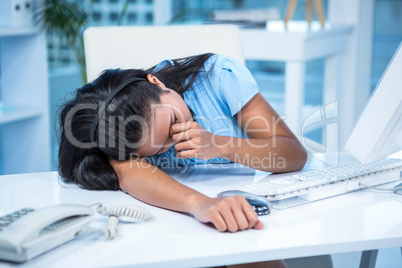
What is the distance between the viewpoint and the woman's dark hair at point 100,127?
98 centimetres

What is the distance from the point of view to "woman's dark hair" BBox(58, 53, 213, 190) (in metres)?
0.98

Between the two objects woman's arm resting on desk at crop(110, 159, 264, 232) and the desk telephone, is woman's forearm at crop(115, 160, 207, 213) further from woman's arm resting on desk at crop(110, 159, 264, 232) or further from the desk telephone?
the desk telephone

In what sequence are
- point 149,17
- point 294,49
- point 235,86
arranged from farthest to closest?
point 149,17
point 294,49
point 235,86

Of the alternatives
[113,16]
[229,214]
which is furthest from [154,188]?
[113,16]

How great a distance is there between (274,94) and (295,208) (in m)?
2.30

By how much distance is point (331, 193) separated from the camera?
0.95m

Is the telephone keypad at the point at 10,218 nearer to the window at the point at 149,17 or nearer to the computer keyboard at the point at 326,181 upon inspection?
the computer keyboard at the point at 326,181

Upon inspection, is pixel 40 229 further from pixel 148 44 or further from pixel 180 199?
pixel 148 44

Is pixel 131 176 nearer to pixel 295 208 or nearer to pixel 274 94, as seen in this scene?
pixel 295 208

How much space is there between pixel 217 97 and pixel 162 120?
319mm

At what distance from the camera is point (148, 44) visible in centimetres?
143

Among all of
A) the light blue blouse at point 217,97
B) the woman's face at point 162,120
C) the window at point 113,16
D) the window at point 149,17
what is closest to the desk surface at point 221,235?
the woman's face at point 162,120

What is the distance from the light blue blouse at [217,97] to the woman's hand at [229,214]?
41 centimetres

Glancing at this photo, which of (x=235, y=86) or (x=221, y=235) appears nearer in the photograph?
(x=221, y=235)
